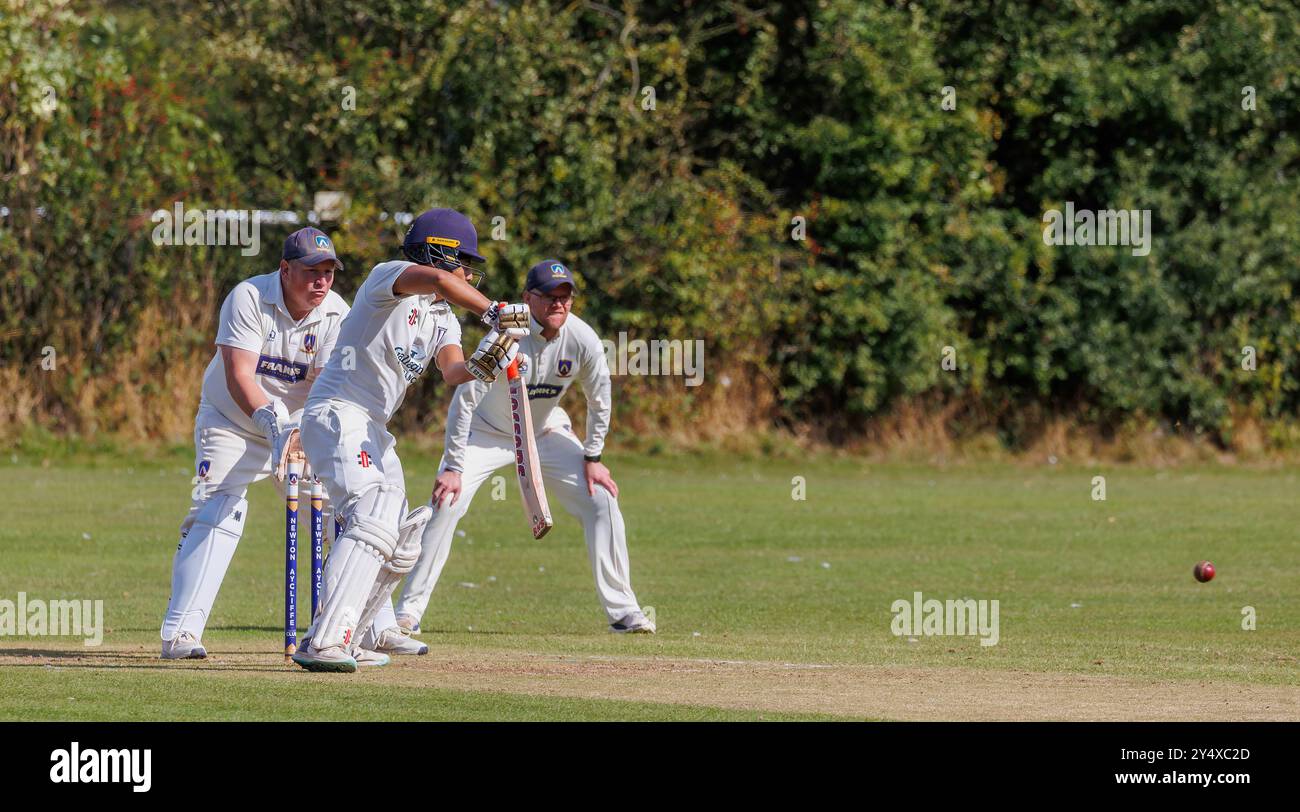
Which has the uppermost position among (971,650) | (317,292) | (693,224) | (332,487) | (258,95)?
(258,95)

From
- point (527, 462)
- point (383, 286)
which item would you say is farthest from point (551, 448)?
point (383, 286)

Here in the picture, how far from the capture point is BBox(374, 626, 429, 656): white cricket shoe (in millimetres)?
10891

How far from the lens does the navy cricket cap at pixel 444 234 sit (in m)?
9.52

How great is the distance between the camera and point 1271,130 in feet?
96.8

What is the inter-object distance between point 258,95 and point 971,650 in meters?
17.7

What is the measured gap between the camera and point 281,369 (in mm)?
10664

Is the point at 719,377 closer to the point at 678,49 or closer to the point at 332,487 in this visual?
the point at 678,49

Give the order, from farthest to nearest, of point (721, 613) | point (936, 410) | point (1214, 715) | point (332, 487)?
1. point (936, 410)
2. point (721, 613)
3. point (332, 487)
4. point (1214, 715)

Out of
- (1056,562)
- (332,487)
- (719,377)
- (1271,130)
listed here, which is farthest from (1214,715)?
(1271,130)

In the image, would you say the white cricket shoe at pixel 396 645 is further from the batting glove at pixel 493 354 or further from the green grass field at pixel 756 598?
the batting glove at pixel 493 354

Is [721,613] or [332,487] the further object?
[721,613]

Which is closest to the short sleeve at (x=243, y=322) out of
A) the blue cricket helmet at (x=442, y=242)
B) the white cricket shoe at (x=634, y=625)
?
the blue cricket helmet at (x=442, y=242)

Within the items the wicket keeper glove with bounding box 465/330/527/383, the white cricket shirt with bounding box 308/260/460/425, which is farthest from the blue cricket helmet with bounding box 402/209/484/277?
the wicket keeper glove with bounding box 465/330/527/383

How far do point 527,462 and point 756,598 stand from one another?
537cm
